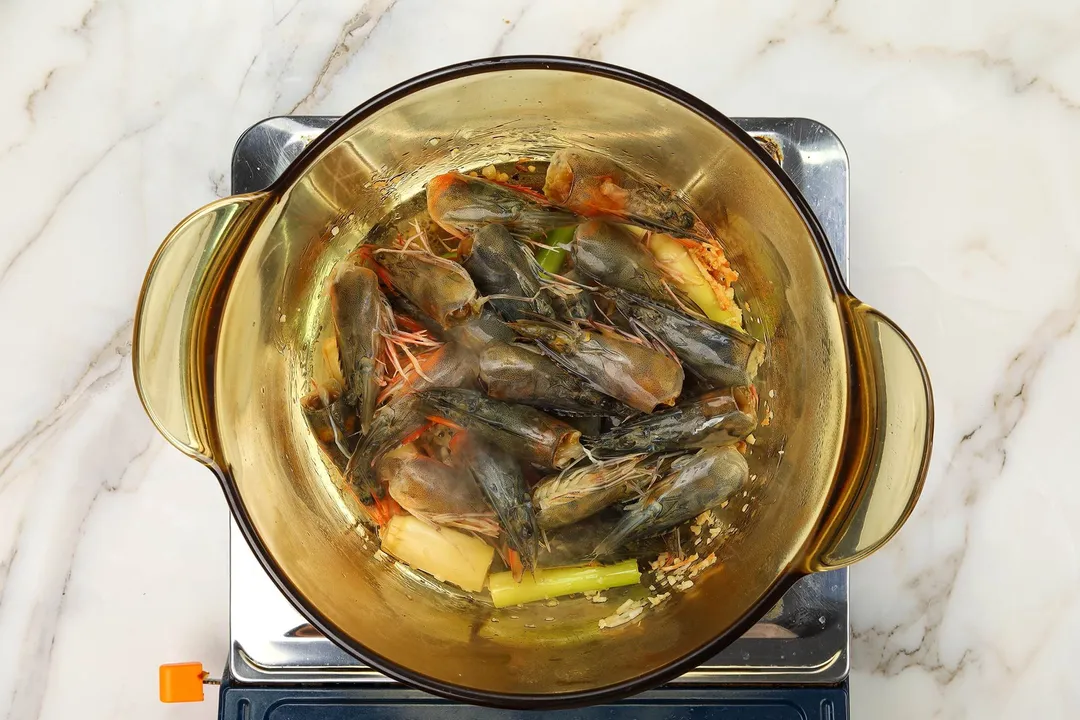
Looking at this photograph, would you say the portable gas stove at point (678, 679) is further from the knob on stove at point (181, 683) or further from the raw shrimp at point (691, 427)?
the raw shrimp at point (691, 427)

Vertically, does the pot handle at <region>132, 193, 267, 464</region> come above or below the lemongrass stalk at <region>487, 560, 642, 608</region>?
above

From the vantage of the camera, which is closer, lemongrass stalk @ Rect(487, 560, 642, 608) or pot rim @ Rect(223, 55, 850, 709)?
pot rim @ Rect(223, 55, 850, 709)

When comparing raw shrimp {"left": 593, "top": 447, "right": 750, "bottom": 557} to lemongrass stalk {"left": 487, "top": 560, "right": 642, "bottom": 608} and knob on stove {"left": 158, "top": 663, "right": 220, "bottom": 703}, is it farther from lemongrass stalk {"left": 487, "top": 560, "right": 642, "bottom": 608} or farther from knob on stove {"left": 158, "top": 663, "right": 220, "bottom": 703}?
knob on stove {"left": 158, "top": 663, "right": 220, "bottom": 703}

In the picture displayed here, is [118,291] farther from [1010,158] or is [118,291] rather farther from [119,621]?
[1010,158]

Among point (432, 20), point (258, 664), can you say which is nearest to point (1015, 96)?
point (432, 20)

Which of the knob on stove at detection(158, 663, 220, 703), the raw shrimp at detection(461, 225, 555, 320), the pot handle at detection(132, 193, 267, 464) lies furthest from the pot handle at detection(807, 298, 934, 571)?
the knob on stove at detection(158, 663, 220, 703)
